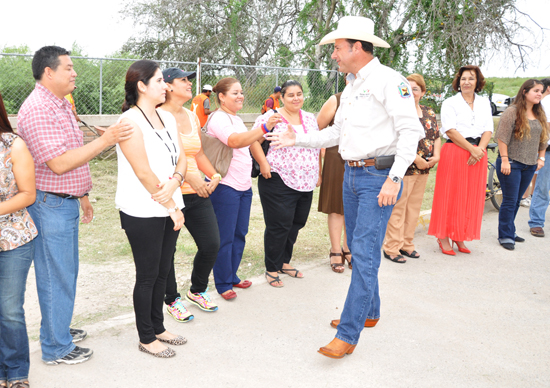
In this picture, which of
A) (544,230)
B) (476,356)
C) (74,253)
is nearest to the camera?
(74,253)

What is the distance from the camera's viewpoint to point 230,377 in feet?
10.6

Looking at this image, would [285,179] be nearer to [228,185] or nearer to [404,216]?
[228,185]

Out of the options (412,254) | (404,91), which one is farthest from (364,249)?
(412,254)

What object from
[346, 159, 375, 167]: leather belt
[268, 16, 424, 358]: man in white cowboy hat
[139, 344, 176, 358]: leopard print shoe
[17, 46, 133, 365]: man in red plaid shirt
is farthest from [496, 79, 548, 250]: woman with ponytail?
[17, 46, 133, 365]: man in red plaid shirt

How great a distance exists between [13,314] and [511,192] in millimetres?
5854

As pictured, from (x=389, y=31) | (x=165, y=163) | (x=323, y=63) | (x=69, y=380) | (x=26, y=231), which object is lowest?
(x=69, y=380)

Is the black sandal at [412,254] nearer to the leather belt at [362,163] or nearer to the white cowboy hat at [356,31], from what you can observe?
the leather belt at [362,163]

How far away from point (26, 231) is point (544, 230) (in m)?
7.03

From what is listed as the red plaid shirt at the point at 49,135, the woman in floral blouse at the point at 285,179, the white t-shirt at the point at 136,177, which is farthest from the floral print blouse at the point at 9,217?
the woman in floral blouse at the point at 285,179

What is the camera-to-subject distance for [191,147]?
3.89 metres

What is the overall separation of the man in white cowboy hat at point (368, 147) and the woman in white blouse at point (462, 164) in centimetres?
269

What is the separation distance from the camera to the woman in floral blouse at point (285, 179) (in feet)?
15.5

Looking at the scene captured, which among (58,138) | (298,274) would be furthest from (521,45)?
(58,138)

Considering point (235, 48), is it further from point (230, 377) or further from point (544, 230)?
point (230, 377)
